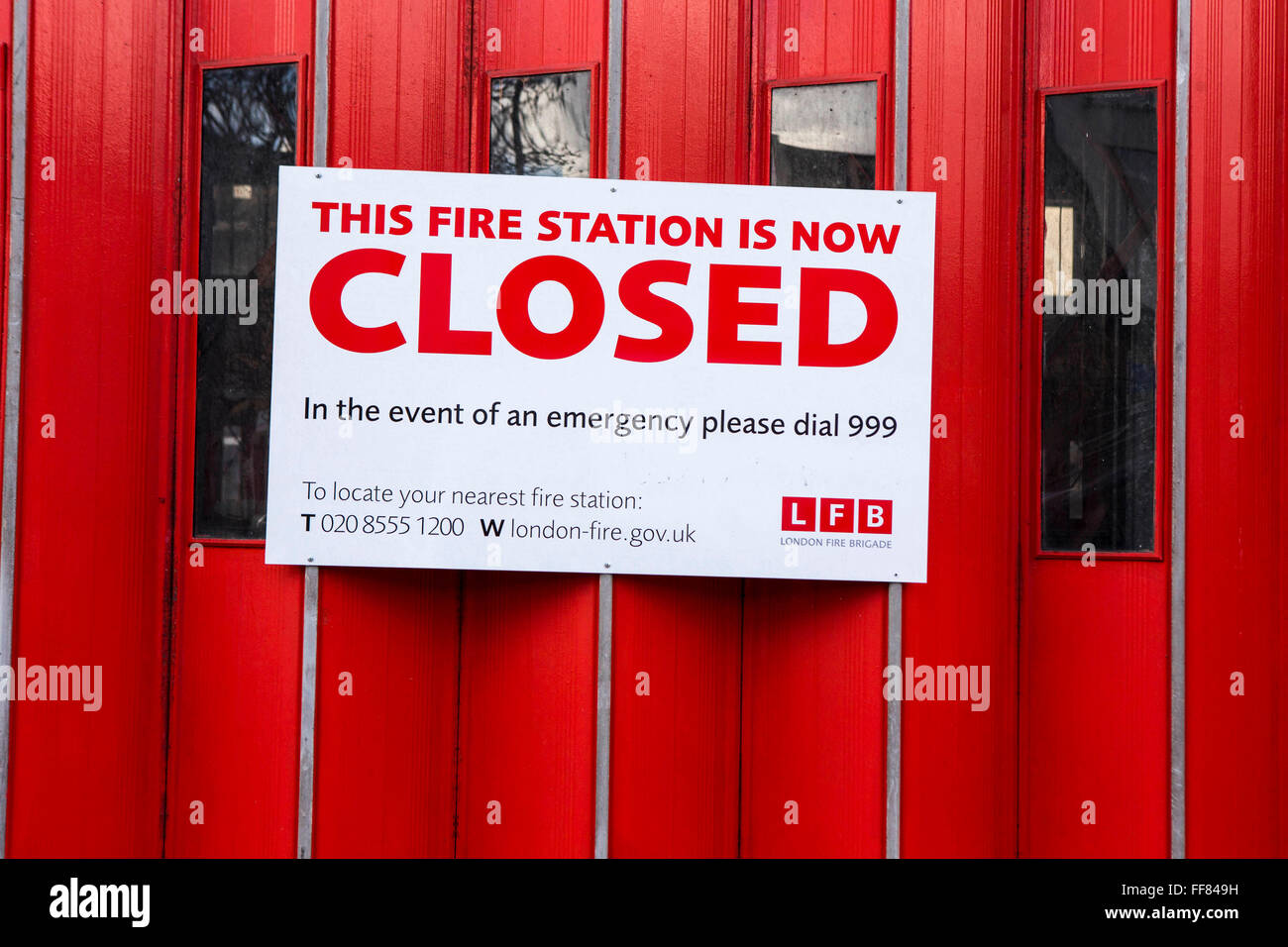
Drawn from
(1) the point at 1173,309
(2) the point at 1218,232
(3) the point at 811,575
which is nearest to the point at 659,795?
(3) the point at 811,575

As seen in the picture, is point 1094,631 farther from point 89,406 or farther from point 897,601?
point 89,406

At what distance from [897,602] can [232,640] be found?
266 cm

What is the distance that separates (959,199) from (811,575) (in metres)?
1.60

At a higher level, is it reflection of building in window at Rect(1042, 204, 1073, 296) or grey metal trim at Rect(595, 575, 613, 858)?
reflection of building in window at Rect(1042, 204, 1073, 296)

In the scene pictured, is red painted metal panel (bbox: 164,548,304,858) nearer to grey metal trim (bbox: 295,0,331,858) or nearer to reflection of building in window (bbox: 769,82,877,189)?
grey metal trim (bbox: 295,0,331,858)

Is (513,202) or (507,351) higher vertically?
(513,202)

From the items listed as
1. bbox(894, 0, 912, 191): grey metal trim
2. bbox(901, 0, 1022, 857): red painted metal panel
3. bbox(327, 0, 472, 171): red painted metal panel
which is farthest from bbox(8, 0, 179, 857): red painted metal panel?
bbox(901, 0, 1022, 857): red painted metal panel

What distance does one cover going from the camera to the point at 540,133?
4.14 m

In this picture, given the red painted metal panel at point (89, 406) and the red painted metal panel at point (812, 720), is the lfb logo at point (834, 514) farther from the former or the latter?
the red painted metal panel at point (89, 406)

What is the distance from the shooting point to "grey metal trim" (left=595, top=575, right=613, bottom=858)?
13.4 ft

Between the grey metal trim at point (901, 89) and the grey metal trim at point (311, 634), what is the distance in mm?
2242
